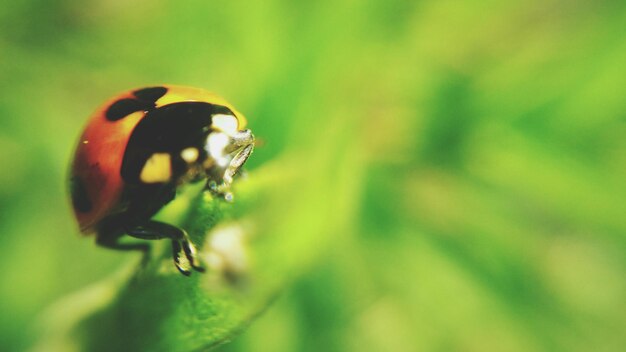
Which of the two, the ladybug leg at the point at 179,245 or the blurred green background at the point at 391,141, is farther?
the blurred green background at the point at 391,141

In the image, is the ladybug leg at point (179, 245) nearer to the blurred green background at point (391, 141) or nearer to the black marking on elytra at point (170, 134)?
the black marking on elytra at point (170, 134)

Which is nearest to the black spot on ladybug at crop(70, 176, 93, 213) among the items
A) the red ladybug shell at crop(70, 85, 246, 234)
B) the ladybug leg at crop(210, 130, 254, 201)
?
the red ladybug shell at crop(70, 85, 246, 234)

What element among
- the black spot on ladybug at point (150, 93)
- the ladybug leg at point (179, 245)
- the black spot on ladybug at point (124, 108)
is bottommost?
the ladybug leg at point (179, 245)

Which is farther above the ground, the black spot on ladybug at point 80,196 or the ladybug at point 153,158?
the ladybug at point 153,158

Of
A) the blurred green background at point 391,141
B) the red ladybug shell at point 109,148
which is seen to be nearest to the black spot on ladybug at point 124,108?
the red ladybug shell at point 109,148

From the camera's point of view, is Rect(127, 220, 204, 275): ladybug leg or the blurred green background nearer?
Rect(127, 220, 204, 275): ladybug leg

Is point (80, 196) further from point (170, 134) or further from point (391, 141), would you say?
point (391, 141)

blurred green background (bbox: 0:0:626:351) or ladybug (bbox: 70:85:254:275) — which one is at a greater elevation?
ladybug (bbox: 70:85:254:275)

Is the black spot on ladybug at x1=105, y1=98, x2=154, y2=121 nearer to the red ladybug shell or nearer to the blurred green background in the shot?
the red ladybug shell

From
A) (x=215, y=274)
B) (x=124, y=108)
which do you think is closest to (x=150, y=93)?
(x=124, y=108)
